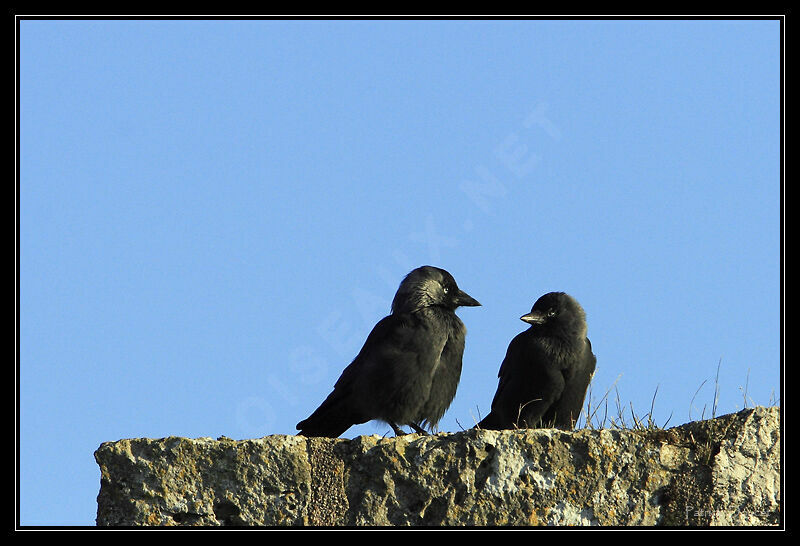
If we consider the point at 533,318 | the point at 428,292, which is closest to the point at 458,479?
the point at 428,292

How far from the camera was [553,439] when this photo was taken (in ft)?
17.8

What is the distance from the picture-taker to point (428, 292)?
8398 mm

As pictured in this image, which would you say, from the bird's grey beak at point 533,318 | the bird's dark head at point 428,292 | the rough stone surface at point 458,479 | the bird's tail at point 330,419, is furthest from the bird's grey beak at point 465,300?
the rough stone surface at point 458,479

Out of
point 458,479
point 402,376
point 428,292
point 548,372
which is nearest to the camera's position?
→ point 458,479

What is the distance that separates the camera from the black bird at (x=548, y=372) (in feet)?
26.2

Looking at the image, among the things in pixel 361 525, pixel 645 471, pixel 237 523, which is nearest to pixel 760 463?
pixel 645 471

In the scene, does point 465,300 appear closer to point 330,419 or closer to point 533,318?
point 533,318

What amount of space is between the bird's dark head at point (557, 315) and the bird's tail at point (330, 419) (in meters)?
1.73

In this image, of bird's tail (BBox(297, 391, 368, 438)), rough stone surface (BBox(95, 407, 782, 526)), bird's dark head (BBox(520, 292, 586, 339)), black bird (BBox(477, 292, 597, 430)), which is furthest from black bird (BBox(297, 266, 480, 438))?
rough stone surface (BBox(95, 407, 782, 526))

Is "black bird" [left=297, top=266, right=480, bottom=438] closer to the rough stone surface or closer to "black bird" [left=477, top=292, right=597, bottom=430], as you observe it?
"black bird" [left=477, top=292, right=597, bottom=430]

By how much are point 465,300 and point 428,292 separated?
0.35 metres
